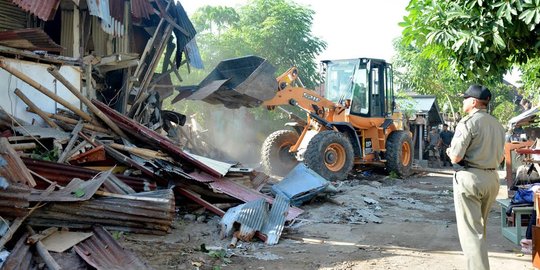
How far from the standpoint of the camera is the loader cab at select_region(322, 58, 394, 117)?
40.2ft

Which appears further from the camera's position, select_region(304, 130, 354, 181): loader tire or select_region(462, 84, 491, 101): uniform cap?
select_region(304, 130, 354, 181): loader tire

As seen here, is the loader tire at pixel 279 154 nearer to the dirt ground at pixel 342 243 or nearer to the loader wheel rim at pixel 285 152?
the loader wheel rim at pixel 285 152

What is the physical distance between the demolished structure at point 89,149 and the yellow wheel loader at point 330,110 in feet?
6.52

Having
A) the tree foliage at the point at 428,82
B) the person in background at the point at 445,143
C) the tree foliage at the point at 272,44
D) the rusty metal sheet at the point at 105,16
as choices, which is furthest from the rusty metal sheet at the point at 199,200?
the tree foliage at the point at 428,82

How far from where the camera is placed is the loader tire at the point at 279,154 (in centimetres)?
1243

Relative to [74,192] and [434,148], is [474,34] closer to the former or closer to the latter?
[74,192]

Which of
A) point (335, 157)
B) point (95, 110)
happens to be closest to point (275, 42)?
point (335, 157)

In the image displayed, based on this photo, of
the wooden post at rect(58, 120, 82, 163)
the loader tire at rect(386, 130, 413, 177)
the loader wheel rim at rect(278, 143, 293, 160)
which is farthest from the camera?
the loader tire at rect(386, 130, 413, 177)

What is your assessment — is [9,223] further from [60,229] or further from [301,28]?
[301,28]

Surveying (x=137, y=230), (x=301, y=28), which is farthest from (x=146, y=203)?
(x=301, y=28)

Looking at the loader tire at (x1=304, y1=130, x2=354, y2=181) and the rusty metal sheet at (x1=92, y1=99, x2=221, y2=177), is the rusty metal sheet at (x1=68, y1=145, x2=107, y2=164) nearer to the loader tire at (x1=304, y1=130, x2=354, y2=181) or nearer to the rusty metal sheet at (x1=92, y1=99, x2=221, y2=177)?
the rusty metal sheet at (x1=92, y1=99, x2=221, y2=177)

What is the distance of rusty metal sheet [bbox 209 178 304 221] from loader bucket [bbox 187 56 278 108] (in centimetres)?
265

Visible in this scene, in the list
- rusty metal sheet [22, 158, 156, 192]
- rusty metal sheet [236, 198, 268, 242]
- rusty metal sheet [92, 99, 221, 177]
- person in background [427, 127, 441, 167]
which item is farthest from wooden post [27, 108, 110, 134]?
person in background [427, 127, 441, 167]

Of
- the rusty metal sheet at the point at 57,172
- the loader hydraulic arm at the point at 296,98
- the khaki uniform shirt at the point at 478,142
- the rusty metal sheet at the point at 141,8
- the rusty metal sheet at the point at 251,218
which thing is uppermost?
the rusty metal sheet at the point at 141,8
